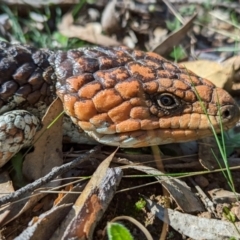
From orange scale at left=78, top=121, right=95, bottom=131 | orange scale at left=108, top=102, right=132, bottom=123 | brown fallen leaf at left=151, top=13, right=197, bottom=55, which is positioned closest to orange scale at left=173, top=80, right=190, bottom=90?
orange scale at left=108, top=102, right=132, bottom=123

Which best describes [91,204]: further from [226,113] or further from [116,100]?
[226,113]

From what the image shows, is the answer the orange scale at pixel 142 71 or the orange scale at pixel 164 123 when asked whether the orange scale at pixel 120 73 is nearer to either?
the orange scale at pixel 142 71

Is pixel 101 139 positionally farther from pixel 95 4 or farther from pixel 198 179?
pixel 95 4

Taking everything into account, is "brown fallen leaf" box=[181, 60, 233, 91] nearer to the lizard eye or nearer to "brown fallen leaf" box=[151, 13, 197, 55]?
"brown fallen leaf" box=[151, 13, 197, 55]

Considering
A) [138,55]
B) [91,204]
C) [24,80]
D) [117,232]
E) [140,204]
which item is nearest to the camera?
[117,232]

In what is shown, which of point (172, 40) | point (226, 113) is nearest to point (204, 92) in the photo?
point (226, 113)

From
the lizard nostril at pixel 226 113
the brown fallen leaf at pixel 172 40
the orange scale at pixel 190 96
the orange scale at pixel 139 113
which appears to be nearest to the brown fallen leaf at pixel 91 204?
the orange scale at pixel 139 113
